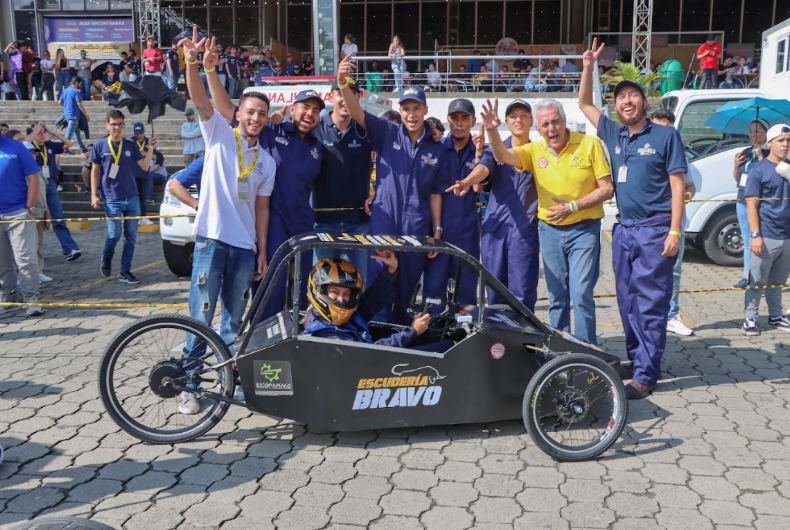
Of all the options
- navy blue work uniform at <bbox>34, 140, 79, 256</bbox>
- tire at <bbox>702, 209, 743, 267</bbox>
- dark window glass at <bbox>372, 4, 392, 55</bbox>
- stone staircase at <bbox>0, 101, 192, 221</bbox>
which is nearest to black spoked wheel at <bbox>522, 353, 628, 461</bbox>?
tire at <bbox>702, 209, 743, 267</bbox>

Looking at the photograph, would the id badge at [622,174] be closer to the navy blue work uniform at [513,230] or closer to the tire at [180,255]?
the navy blue work uniform at [513,230]

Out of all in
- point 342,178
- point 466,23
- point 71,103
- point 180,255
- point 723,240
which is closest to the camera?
point 342,178

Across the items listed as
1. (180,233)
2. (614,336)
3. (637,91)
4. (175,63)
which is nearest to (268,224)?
(637,91)

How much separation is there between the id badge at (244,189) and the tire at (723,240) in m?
6.79

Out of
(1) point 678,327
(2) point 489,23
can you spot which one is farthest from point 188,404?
(2) point 489,23

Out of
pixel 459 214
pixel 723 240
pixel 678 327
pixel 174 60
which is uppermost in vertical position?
pixel 174 60

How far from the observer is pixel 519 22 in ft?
91.5

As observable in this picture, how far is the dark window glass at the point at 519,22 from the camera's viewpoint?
91.2ft

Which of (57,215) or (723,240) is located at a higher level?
(57,215)

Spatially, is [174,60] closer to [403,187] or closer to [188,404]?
[403,187]

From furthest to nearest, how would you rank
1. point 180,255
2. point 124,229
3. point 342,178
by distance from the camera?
1. point 180,255
2. point 124,229
3. point 342,178

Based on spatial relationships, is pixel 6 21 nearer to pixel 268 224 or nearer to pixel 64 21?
pixel 64 21

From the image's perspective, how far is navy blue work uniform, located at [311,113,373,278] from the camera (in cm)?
513

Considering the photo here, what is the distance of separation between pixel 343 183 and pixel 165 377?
191cm
